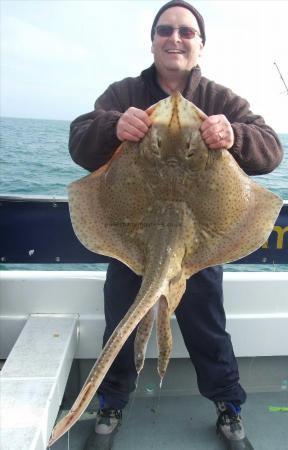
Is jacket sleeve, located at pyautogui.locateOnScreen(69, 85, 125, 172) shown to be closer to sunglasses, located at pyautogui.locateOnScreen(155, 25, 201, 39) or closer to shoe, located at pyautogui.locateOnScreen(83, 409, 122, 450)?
sunglasses, located at pyautogui.locateOnScreen(155, 25, 201, 39)

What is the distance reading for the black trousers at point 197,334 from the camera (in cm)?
270

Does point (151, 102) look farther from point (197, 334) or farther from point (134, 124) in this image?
point (197, 334)

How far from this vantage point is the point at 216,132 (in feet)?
5.98

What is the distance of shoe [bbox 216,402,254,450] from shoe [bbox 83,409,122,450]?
0.73m

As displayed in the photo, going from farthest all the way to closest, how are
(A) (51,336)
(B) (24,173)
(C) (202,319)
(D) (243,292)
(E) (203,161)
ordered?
1. (B) (24,173)
2. (D) (243,292)
3. (A) (51,336)
4. (C) (202,319)
5. (E) (203,161)

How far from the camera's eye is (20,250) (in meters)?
3.39

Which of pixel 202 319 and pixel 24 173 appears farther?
pixel 24 173

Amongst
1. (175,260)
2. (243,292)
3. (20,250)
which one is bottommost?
(243,292)

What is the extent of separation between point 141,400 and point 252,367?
961 mm

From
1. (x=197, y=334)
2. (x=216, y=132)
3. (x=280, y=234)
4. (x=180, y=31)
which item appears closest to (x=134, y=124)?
(x=216, y=132)

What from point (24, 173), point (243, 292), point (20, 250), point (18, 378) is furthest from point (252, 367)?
point (24, 173)

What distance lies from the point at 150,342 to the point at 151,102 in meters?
1.76

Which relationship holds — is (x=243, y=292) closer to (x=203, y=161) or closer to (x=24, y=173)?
(x=203, y=161)

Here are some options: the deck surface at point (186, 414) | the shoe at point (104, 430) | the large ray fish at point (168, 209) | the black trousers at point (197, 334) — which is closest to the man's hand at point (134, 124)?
the large ray fish at point (168, 209)
